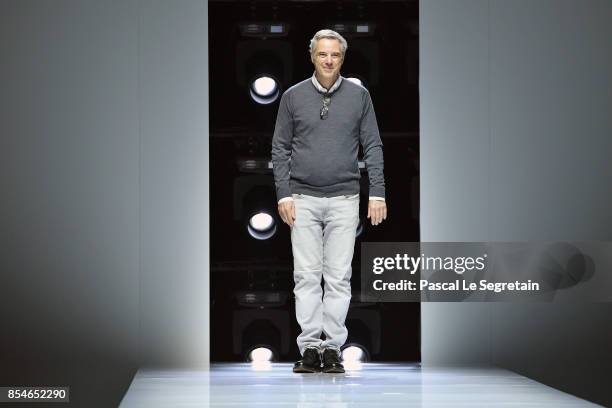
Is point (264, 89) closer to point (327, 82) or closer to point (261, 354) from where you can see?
point (327, 82)

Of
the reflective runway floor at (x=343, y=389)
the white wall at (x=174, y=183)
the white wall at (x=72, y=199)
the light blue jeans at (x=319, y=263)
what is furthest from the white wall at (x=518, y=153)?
the white wall at (x=72, y=199)

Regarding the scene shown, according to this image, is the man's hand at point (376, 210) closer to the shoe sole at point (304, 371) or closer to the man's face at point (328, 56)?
the man's face at point (328, 56)

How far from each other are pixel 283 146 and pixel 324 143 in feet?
0.57

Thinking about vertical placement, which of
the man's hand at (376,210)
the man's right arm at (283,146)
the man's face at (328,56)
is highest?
the man's face at (328,56)

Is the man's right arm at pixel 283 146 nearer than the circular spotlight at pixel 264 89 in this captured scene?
Yes

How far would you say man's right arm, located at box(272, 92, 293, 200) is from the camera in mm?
4062

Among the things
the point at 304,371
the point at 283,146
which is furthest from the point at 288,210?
the point at 304,371

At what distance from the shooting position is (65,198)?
4613mm

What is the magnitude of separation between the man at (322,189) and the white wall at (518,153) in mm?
668

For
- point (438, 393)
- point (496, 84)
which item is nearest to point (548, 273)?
point (496, 84)

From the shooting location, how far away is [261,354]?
4656 millimetres

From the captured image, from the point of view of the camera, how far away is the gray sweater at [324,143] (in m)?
4.04

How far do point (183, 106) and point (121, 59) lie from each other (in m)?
0.34

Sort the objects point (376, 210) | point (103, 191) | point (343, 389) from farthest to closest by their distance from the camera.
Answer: point (103, 191) → point (376, 210) → point (343, 389)
